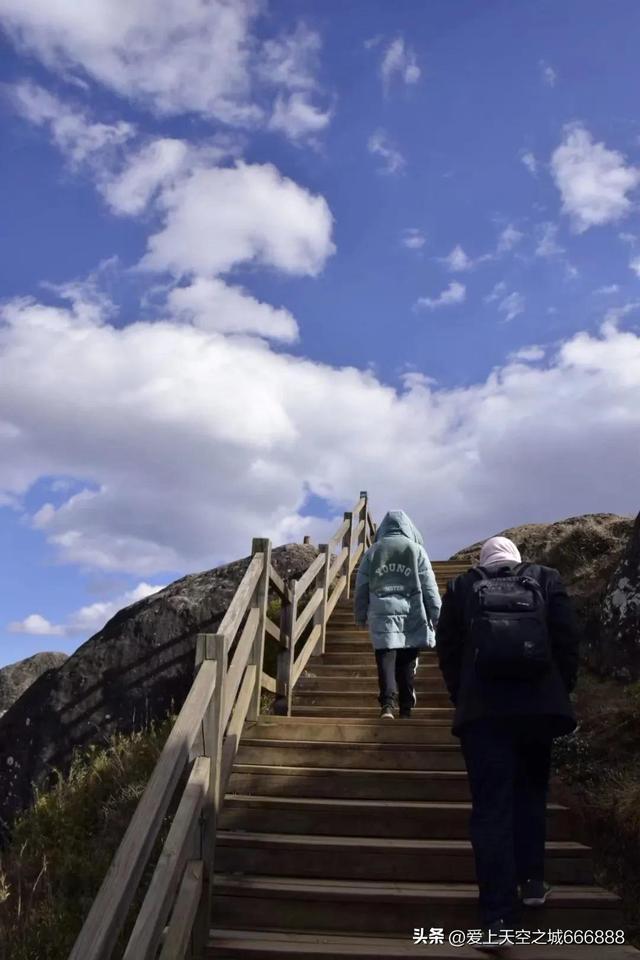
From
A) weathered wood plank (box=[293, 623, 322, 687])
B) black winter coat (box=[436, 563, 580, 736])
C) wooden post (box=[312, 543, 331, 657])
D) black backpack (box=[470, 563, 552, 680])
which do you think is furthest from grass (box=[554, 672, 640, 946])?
wooden post (box=[312, 543, 331, 657])

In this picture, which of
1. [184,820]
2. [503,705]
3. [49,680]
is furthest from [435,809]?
[49,680]

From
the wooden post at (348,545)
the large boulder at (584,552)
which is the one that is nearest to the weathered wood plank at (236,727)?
the large boulder at (584,552)

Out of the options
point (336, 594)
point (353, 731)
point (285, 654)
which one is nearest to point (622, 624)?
point (285, 654)

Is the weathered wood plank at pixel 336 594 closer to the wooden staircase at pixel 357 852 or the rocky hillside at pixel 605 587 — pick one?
the rocky hillside at pixel 605 587

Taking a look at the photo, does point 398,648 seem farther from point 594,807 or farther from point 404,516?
point 594,807

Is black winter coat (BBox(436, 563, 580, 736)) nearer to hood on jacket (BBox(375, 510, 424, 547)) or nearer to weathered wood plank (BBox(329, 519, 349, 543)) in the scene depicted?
hood on jacket (BBox(375, 510, 424, 547))

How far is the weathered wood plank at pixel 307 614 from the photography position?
23.5ft

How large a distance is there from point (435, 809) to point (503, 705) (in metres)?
1.32

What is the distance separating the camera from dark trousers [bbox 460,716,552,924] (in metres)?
3.46

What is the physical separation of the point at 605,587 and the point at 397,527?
10.6ft

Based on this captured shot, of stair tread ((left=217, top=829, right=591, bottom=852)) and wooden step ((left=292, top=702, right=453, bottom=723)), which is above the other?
wooden step ((left=292, top=702, right=453, bottom=723))

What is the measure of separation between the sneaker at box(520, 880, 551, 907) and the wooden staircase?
75 millimetres

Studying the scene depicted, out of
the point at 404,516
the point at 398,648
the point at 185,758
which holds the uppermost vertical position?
A: the point at 404,516

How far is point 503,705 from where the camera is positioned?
Result: 357cm
